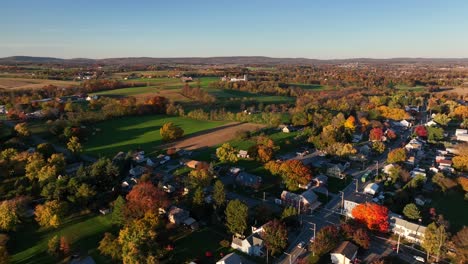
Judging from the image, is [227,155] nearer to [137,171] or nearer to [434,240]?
[137,171]

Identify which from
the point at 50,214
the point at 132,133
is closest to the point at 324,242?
the point at 50,214

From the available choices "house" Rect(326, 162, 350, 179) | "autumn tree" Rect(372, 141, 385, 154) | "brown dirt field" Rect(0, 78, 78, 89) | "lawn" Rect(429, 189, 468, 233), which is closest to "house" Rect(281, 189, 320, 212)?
"house" Rect(326, 162, 350, 179)

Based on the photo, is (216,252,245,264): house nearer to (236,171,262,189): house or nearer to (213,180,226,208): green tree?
(213,180,226,208): green tree

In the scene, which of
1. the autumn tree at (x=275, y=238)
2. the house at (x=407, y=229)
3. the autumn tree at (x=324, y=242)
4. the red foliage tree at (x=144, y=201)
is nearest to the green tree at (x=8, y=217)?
the red foliage tree at (x=144, y=201)

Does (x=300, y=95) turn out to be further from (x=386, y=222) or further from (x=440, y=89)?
(x=386, y=222)

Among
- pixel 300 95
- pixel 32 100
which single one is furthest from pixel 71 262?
pixel 300 95

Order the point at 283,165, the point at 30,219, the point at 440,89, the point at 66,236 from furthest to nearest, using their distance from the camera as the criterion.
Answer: the point at 440,89, the point at 283,165, the point at 30,219, the point at 66,236

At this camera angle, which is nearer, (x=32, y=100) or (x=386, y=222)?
(x=386, y=222)
